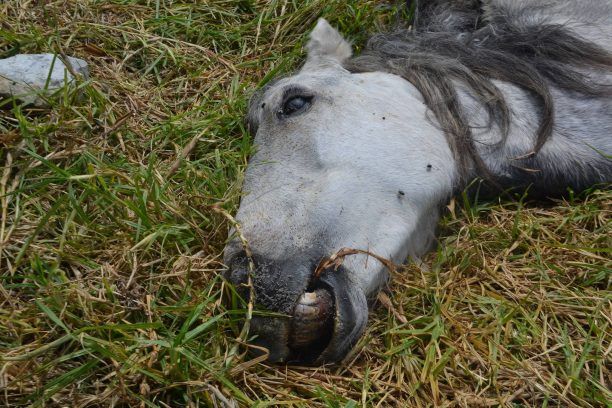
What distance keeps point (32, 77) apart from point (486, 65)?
2.01 metres

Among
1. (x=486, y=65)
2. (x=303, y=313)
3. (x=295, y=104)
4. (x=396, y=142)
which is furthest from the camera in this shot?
(x=486, y=65)

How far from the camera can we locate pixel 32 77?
3150 millimetres

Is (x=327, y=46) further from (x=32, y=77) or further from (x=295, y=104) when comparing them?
(x=32, y=77)

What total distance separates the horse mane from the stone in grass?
1.31 m

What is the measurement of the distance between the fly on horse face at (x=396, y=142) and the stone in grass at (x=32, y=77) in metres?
0.91

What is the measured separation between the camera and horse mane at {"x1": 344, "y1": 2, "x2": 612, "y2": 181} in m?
2.85

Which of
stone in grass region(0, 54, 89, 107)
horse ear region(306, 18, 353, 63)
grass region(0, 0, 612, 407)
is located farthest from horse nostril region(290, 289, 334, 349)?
stone in grass region(0, 54, 89, 107)

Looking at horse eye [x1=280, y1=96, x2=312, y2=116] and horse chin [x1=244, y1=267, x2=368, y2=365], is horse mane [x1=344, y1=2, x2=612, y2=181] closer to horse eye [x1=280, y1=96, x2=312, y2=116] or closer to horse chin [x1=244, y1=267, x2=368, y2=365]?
horse eye [x1=280, y1=96, x2=312, y2=116]

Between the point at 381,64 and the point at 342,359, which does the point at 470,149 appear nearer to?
the point at 381,64

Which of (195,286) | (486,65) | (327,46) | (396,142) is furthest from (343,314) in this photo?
(327,46)

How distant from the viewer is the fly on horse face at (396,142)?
2225 mm

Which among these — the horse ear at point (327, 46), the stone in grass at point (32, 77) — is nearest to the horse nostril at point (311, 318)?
the horse ear at point (327, 46)

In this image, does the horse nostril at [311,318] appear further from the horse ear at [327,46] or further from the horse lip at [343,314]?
the horse ear at [327,46]

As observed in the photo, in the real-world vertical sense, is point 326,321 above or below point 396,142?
below
